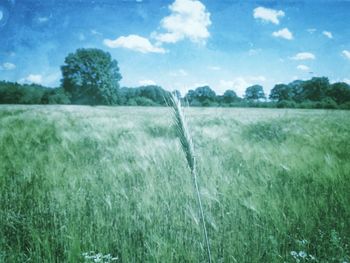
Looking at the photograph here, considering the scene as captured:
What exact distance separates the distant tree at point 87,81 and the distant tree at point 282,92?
5054 cm

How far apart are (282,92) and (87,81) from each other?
187 feet

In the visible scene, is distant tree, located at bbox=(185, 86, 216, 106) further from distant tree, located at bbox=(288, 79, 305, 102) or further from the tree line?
distant tree, located at bbox=(288, 79, 305, 102)

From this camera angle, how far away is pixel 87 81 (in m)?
50.6

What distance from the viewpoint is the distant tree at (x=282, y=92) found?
233 ft

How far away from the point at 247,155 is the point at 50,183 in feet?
9.70

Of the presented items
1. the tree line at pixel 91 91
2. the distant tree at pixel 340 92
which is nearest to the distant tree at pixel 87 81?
the tree line at pixel 91 91

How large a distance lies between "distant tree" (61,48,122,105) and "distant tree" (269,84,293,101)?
50.5m

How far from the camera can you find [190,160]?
106 cm

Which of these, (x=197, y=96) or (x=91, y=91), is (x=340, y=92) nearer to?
(x=91, y=91)

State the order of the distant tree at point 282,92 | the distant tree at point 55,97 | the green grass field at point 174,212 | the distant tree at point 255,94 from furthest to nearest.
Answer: the distant tree at point 255,94 → the distant tree at point 282,92 → the distant tree at point 55,97 → the green grass field at point 174,212

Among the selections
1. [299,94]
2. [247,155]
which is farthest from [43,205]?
[299,94]

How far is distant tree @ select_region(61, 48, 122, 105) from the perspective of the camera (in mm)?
50156

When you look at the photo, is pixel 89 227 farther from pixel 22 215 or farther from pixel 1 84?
pixel 1 84

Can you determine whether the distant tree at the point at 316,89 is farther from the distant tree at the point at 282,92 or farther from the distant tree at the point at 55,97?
the distant tree at the point at 55,97
